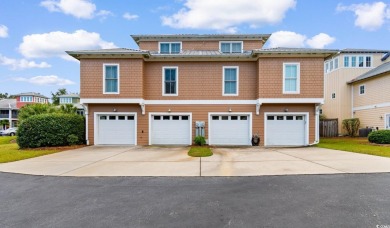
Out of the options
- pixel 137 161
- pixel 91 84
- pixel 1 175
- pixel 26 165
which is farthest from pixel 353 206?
pixel 91 84

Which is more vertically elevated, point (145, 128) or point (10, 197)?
point (145, 128)

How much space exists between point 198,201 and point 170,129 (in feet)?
33.4

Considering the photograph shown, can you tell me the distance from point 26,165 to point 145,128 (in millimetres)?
6974

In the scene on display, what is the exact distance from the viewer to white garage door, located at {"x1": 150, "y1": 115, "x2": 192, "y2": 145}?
14.4m

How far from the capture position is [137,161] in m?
8.78

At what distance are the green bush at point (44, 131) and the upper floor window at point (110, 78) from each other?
3018mm

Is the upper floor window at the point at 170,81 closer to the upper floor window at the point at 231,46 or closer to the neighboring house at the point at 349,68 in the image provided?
the upper floor window at the point at 231,46

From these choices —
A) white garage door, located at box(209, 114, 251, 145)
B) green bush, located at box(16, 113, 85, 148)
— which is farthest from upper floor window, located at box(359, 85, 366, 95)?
green bush, located at box(16, 113, 85, 148)

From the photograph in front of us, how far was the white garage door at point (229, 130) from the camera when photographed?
14320 mm

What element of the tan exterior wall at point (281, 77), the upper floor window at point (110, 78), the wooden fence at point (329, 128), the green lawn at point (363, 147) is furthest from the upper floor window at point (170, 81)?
the wooden fence at point (329, 128)

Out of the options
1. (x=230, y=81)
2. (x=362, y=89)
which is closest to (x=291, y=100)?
(x=230, y=81)

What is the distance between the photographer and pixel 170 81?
47.5 feet

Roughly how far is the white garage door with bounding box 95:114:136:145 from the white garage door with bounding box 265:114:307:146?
8.78 meters

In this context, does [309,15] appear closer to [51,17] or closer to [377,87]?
[377,87]
